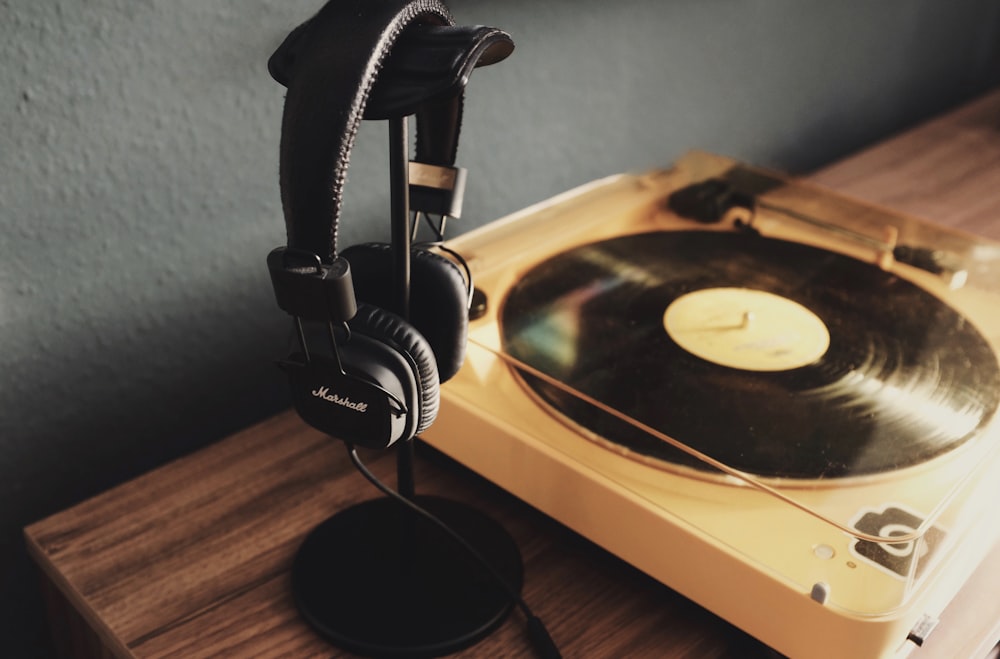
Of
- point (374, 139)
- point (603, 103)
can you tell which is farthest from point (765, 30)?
point (374, 139)

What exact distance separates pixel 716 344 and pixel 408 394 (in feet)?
1.10

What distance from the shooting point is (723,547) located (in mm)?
584


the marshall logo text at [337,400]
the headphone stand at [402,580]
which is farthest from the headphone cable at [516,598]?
the marshall logo text at [337,400]

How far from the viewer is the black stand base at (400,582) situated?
0.63 metres

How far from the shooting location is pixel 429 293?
22.8 inches

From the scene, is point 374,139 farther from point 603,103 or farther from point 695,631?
point 695,631

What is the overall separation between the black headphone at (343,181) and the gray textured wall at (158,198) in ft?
0.96

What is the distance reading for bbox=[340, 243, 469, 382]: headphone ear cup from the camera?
1.87ft

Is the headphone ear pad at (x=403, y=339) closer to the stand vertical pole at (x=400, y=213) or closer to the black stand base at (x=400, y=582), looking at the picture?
the stand vertical pole at (x=400, y=213)

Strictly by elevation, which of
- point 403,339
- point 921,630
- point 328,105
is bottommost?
point 921,630

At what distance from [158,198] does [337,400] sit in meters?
0.37

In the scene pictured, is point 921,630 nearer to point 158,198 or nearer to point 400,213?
point 400,213

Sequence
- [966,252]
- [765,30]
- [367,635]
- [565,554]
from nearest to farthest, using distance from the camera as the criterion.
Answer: [367,635]
[565,554]
[966,252]
[765,30]

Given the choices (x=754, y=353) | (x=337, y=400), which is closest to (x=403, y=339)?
(x=337, y=400)
